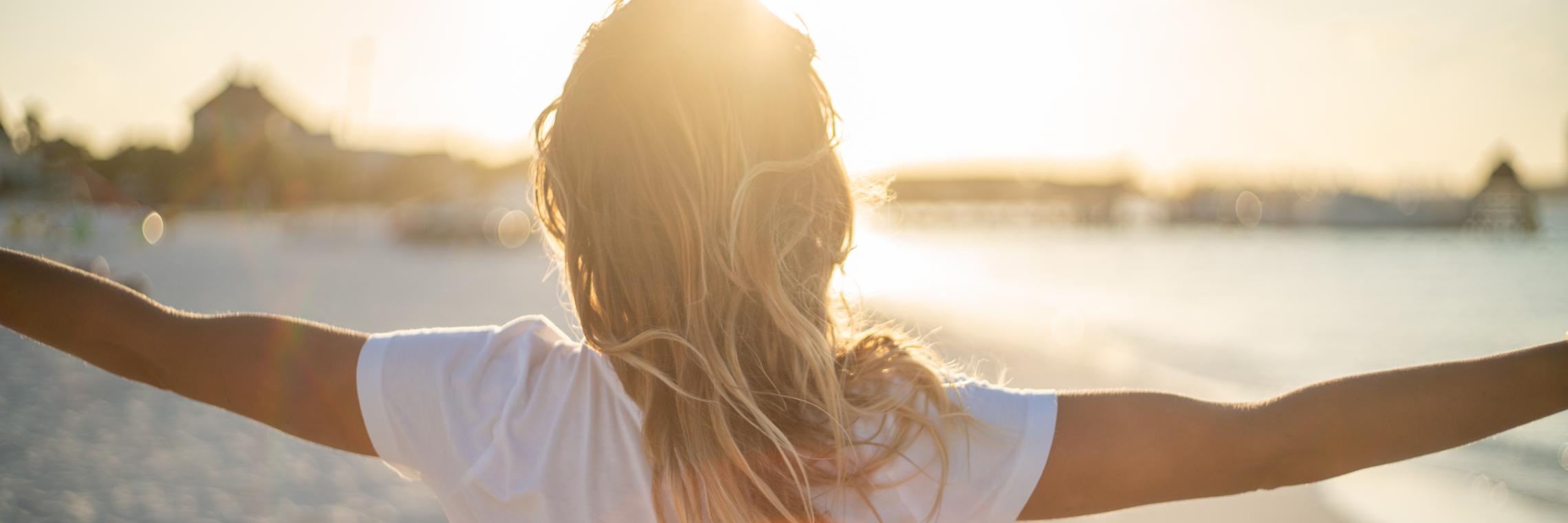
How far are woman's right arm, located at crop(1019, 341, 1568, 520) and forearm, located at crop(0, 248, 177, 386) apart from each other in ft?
3.97

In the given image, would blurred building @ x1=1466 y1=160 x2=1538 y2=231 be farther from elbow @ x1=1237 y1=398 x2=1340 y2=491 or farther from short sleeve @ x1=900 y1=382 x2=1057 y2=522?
short sleeve @ x1=900 y1=382 x2=1057 y2=522

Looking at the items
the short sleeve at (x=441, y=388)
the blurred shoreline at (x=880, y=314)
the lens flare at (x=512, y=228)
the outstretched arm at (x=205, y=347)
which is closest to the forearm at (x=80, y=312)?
the outstretched arm at (x=205, y=347)

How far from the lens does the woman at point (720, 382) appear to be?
1.04 meters

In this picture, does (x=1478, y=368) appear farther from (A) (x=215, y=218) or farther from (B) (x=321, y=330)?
(A) (x=215, y=218)

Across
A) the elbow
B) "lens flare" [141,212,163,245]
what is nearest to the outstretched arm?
the elbow

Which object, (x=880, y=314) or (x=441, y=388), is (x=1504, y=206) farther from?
(x=441, y=388)

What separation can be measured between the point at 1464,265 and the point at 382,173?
59.8 metres

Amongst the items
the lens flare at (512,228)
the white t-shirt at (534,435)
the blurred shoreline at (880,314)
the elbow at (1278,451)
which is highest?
the elbow at (1278,451)

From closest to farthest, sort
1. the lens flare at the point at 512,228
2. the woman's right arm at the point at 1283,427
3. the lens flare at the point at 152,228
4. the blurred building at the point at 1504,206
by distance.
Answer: the woman's right arm at the point at 1283,427 < the lens flare at the point at 152,228 < the lens flare at the point at 512,228 < the blurred building at the point at 1504,206

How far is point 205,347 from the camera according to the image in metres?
1.17

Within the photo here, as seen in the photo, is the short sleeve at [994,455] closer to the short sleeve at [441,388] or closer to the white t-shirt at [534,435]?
the white t-shirt at [534,435]

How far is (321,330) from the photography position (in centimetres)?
118

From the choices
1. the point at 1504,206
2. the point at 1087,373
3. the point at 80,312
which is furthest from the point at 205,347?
the point at 1504,206

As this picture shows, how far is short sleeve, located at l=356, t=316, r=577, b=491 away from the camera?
3.75 ft
